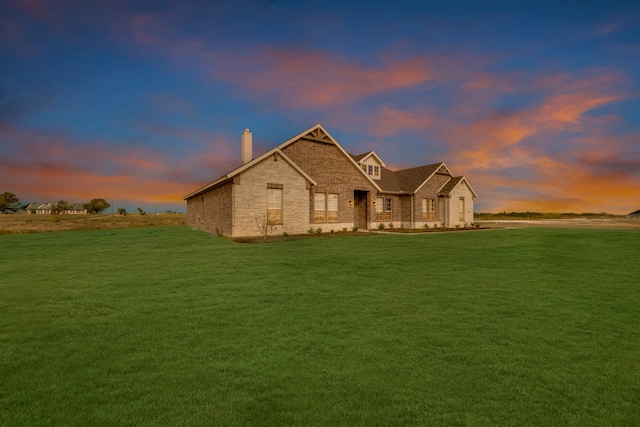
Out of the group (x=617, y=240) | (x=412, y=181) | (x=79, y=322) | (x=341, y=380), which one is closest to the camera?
(x=341, y=380)

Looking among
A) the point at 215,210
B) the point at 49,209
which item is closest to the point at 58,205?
the point at 49,209

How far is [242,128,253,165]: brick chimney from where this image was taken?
22.6 meters

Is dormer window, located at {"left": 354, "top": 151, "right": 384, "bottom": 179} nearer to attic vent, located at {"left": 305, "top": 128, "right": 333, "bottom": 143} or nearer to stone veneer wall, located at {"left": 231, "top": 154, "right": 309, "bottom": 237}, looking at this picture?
attic vent, located at {"left": 305, "top": 128, "right": 333, "bottom": 143}

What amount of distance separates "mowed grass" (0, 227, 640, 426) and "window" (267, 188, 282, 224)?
36.0ft

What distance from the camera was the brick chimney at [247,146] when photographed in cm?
2259

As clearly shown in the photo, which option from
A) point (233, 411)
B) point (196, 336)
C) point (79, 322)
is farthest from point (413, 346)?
point (79, 322)

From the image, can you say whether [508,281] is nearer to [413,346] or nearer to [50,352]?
[413,346]

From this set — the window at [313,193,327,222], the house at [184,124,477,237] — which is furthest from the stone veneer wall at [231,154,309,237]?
the window at [313,193,327,222]

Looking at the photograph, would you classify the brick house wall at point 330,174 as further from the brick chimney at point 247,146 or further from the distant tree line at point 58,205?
the distant tree line at point 58,205

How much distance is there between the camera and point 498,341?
4.75m

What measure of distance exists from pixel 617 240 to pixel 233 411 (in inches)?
901

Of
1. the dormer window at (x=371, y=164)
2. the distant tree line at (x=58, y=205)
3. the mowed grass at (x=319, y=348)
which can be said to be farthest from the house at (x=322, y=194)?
the distant tree line at (x=58, y=205)

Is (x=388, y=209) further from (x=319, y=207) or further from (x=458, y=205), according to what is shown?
(x=319, y=207)

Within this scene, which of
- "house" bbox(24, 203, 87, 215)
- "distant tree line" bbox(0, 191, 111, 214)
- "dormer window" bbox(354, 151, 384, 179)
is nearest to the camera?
"dormer window" bbox(354, 151, 384, 179)
